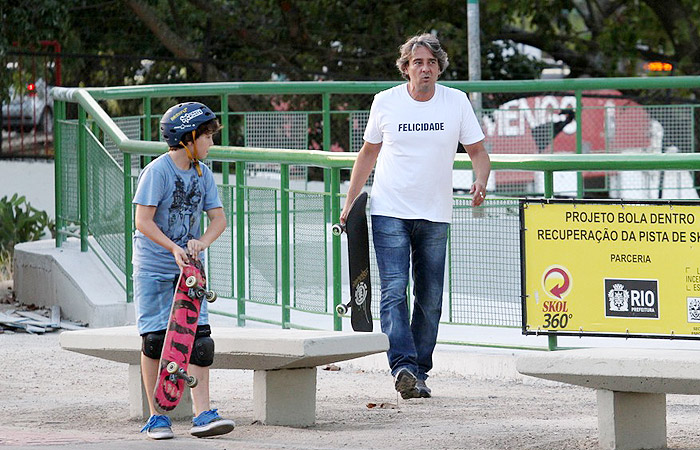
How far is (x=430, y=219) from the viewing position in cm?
768

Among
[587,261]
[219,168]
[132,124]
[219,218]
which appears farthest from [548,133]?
[219,218]

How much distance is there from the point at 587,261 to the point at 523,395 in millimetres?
805

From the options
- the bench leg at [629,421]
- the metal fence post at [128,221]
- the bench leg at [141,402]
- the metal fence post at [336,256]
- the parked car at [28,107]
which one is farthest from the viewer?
the parked car at [28,107]

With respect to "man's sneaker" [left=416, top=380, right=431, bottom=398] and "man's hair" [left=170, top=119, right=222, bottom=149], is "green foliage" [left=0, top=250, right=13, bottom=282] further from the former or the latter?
"man's hair" [left=170, top=119, right=222, bottom=149]

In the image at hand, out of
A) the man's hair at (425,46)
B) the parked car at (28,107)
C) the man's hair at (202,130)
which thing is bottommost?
the man's hair at (202,130)

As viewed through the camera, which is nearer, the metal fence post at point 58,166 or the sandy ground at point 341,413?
the sandy ground at point 341,413

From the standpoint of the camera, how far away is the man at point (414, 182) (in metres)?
7.61

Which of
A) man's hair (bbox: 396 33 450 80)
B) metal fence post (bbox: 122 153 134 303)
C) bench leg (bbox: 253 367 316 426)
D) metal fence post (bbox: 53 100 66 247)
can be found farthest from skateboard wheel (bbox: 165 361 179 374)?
metal fence post (bbox: 53 100 66 247)

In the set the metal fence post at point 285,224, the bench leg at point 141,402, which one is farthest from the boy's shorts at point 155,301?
the metal fence post at point 285,224

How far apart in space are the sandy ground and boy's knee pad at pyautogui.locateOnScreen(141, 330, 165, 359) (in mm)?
366

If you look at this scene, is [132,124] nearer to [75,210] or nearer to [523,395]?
[75,210]

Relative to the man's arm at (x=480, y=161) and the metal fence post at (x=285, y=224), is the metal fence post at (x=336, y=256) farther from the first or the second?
the man's arm at (x=480, y=161)

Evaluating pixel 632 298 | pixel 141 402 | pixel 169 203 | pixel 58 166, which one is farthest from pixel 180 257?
pixel 58 166

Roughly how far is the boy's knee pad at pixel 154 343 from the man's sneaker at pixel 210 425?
14.3 inches
